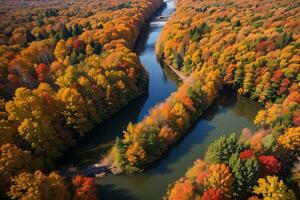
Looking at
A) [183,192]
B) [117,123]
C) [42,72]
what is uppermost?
[42,72]

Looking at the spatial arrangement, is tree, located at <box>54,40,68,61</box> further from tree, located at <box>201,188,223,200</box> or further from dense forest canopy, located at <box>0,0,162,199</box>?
tree, located at <box>201,188,223,200</box>

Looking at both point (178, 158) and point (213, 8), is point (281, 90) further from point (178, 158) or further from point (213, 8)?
point (213, 8)

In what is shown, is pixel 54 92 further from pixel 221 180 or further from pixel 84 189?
pixel 221 180

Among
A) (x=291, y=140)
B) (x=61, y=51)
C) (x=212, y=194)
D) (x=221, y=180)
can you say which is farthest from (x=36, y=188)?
(x=61, y=51)

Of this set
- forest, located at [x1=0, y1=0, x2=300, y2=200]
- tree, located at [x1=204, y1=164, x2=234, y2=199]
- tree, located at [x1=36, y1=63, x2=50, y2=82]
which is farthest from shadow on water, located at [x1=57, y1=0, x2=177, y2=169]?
tree, located at [x1=204, y1=164, x2=234, y2=199]

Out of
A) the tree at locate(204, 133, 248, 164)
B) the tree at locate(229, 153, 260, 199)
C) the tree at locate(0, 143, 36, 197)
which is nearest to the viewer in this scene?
the tree at locate(229, 153, 260, 199)

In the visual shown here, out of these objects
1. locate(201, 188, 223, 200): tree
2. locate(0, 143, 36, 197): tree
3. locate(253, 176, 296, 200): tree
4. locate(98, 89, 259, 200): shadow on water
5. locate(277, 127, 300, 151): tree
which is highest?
locate(0, 143, 36, 197): tree

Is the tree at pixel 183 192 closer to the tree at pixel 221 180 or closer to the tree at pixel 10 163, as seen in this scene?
the tree at pixel 221 180

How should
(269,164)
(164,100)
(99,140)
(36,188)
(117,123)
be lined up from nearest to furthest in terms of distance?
(36,188) → (269,164) → (99,140) → (117,123) → (164,100)
